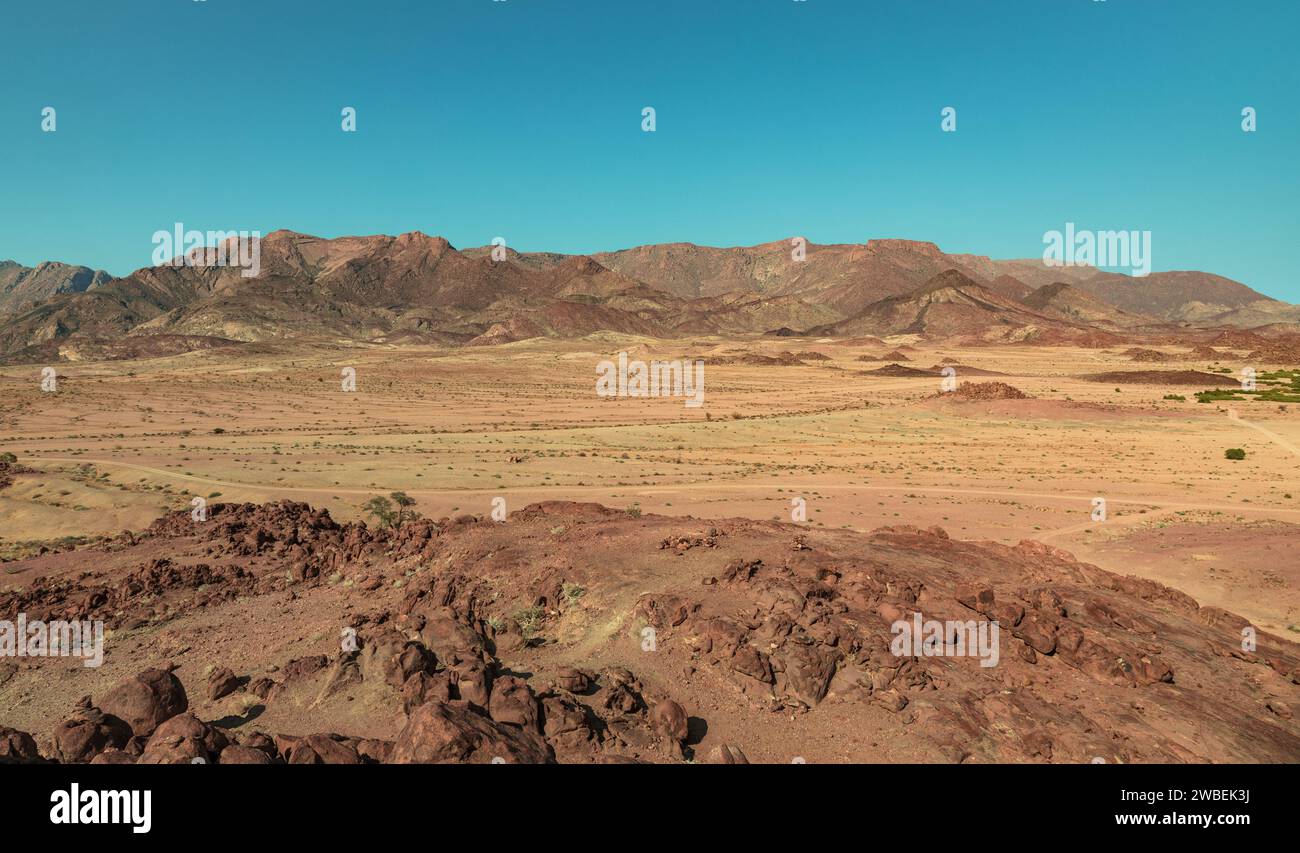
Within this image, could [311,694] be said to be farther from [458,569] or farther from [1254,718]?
[1254,718]

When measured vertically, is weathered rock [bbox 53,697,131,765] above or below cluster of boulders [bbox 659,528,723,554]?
below

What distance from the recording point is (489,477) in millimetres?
32875

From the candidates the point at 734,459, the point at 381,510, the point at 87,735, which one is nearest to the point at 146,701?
the point at 87,735

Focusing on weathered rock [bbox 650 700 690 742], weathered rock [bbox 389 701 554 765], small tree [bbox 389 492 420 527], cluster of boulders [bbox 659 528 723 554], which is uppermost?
cluster of boulders [bbox 659 528 723 554]

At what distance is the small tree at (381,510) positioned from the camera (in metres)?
23.6

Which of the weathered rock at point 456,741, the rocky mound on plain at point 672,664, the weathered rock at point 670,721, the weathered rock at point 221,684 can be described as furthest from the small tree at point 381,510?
the weathered rock at point 456,741

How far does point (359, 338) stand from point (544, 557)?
19210cm

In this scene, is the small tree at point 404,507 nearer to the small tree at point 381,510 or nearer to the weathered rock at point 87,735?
the small tree at point 381,510

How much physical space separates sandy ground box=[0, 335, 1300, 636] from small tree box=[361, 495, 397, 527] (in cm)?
96

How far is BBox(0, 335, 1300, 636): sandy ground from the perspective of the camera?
22.9m

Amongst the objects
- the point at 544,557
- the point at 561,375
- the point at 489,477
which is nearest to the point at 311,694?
the point at 544,557

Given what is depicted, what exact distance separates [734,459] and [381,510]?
68.9 ft

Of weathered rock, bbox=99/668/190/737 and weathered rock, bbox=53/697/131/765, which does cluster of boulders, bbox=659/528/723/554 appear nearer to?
weathered rock, bbox=99/668/190/737

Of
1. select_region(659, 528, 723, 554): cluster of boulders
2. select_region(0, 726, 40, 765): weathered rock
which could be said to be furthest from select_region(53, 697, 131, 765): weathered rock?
select_region(659, 528, 723, 554): cluster of boulders
